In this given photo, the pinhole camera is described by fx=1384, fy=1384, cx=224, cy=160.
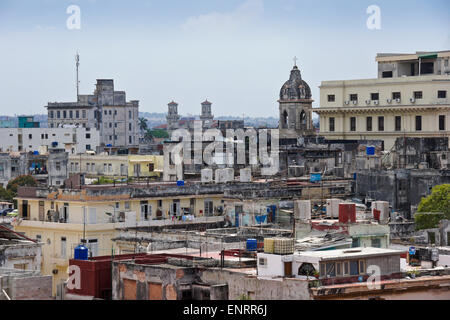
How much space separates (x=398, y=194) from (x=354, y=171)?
616 centimetres

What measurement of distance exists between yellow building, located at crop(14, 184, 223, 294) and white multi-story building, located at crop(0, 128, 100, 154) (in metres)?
64.4

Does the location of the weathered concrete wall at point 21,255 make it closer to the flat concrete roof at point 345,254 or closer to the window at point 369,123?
the flat concrete roof at point 345,254

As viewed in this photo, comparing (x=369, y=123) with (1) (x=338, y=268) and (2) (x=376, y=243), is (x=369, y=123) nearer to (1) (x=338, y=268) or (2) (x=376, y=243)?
(2) (x=376, y=243)

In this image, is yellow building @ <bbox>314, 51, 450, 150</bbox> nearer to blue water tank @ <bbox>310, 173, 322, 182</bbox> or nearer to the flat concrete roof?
blue water tank @ <bbox>310, 173, 322, 182</bbox>

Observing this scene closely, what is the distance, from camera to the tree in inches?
2292

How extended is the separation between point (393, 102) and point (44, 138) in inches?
1864

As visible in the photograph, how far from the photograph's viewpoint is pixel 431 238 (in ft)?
164

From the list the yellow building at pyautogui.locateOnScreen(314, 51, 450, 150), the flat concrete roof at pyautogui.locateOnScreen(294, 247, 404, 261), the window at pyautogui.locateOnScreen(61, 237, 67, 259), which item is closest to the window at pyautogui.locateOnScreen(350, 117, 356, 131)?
the yellow building at pyautogui.locateOnScreen(314, 51, 450, 150)

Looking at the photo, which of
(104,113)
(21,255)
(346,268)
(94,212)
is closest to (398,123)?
(94,212)

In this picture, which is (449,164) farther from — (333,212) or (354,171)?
(333,212)

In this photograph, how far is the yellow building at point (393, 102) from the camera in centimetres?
8406
